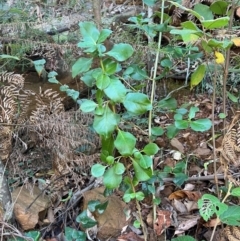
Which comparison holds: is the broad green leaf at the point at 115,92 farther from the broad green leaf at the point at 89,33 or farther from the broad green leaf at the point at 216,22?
the broad green leaf at the point at 216,22

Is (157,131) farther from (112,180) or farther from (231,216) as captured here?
(231,216)

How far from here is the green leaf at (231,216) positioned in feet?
4.98

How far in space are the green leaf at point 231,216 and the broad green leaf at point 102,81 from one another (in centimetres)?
69

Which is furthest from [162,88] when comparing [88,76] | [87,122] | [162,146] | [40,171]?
[88,76]

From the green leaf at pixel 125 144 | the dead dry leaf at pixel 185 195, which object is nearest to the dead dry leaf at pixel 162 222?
the dead dry leaf at pixel 185 195

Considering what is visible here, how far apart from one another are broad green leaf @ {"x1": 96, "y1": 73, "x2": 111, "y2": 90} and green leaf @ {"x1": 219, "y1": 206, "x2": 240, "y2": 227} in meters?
0.69

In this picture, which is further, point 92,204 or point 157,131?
point 92,204

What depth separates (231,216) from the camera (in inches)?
60.7

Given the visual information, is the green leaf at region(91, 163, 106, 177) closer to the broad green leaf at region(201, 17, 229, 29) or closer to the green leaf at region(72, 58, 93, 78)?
the green leaf at region(72, 58, 93, 78)

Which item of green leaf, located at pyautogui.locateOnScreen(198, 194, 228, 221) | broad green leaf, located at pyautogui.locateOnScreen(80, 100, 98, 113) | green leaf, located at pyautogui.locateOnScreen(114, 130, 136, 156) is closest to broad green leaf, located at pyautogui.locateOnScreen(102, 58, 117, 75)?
broad green leaf, located at pyautogui.locateOnScreen(80, 100, 98, 113)

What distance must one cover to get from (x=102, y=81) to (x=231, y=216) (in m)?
0.74

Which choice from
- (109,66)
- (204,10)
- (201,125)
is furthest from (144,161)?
(204,10)

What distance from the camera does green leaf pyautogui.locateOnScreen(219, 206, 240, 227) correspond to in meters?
1.52

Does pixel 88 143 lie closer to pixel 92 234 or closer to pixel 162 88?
pixel 92 234
